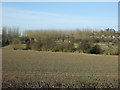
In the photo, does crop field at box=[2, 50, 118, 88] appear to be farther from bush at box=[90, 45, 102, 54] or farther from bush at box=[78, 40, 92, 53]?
bush at box=[90, 45, 102, 54]

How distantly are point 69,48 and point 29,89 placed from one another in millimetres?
47321

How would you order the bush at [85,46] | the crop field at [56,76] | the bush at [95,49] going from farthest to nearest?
the bush at [85,46]
the bush at [95,49]
the crop field at [56,76]

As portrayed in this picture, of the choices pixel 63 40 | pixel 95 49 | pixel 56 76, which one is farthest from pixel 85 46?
pixel 56 76

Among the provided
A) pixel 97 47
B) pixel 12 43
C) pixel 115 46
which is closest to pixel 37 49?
pixel 12 43

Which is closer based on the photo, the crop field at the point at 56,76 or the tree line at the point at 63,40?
the crop field at the point at 56,76

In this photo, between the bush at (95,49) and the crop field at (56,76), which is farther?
the bush at (95,49)

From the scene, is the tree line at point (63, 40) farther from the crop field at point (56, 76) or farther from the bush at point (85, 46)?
the crop field at point (56, 76)

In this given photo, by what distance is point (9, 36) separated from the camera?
61344 mm

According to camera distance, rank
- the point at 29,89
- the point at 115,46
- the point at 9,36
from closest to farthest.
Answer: the point at 29,89
the point at 115,46
the point at 9,36

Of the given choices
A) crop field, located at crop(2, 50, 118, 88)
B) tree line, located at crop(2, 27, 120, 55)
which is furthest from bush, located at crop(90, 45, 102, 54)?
crop field, located at crop(2, 50, 118, 88)

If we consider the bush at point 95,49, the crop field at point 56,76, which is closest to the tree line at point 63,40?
the bush at point 95,49

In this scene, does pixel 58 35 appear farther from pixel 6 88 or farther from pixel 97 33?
pixel 6 88

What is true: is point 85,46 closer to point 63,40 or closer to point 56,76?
point 63,40

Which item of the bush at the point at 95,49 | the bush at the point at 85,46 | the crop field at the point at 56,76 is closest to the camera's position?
the crop field at the point at 56,76
